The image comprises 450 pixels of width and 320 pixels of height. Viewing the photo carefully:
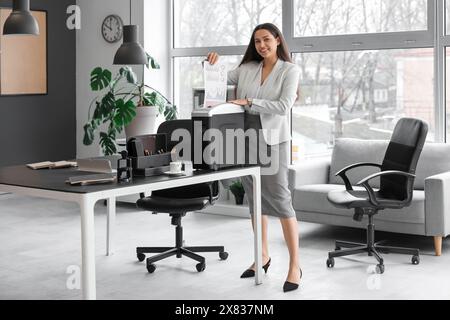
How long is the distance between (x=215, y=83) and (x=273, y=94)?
0.37 meters

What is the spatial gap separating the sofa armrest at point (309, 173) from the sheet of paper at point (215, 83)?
5.92ft

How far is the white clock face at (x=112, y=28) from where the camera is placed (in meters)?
7.97

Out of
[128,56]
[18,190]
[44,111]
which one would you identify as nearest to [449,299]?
[18,190]

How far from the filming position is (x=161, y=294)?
4465mm

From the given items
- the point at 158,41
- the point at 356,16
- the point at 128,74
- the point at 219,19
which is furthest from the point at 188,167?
the point at 158,41

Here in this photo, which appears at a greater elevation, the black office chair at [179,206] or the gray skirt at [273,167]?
the gray skirt at [273,167]

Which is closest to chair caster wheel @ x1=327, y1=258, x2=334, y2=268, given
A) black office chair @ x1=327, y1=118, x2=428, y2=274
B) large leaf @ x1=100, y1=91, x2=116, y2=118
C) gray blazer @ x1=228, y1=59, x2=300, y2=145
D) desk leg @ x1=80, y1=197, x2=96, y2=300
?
black office chair @ x1=327, y1=118, x2=428, y2=274

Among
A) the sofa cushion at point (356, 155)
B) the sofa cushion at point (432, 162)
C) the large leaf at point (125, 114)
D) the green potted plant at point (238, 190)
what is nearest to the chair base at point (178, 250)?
the sofa cushion at point (356, 155)

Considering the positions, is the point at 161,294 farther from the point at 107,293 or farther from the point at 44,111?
the point at 44,111

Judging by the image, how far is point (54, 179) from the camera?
3.93 metres

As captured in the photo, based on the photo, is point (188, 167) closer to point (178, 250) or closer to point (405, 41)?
point (178, 250)

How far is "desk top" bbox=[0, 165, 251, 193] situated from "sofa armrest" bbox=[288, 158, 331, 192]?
5.80 feet

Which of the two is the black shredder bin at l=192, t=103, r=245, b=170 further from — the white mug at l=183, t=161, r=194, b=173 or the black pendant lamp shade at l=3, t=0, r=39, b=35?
the black pendant lamp shade at l=3, t=0, r=39, b=35

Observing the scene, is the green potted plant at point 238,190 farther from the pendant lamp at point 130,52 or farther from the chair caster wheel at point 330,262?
the chair caster wheel at point 330,262
